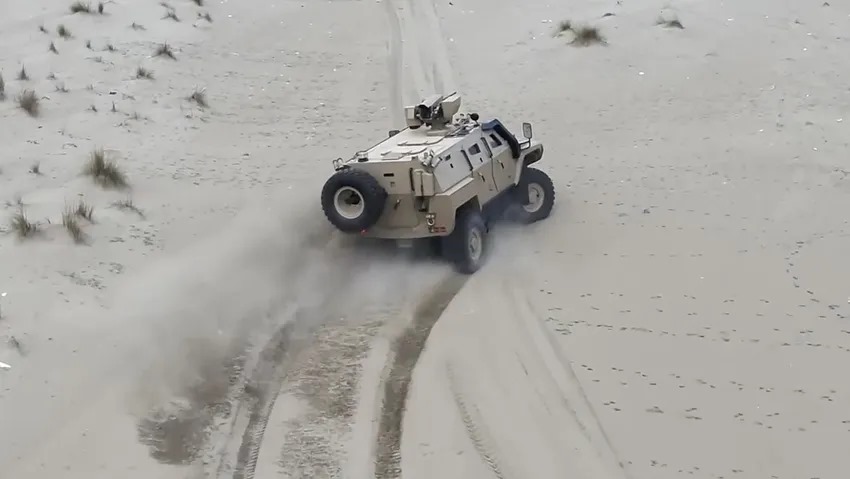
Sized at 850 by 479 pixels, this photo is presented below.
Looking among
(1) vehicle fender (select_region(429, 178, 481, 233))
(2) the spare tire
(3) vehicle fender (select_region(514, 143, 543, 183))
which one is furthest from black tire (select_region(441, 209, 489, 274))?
(3) vehicle fender (select_region(514, 143, 543, 183))

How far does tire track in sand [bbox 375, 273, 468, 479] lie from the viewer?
8125 mm

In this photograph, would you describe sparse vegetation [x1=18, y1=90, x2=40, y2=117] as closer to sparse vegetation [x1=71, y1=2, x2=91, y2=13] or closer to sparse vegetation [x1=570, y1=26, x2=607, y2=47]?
sparse vegetation [x1=71, y1=2, x2=91, y2=13]

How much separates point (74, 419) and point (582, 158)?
9.31 meters

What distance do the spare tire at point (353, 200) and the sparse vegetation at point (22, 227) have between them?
2.94 meters

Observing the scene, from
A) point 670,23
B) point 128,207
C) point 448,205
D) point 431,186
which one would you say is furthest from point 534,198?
point 670,23

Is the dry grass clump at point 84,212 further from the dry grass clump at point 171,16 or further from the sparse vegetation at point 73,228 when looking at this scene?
the dry grass clump at point 171,16

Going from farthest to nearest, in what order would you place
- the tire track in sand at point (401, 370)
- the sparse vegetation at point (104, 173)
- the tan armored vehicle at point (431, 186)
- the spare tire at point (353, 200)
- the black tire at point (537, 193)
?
the black tire at point (537, 193) < the sparse vegetation at point (104, 173) < the tan armored vehicle at point (431, 186) < the spare tire at point (353, 200) < the tire track in sand at point (401, 370)

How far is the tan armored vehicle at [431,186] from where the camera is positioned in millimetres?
11539

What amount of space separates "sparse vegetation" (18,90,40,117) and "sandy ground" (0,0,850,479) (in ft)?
0.36

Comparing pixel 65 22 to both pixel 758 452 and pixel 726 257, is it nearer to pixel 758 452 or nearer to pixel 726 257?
pixel 726 257

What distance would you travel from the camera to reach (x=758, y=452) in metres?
8.20

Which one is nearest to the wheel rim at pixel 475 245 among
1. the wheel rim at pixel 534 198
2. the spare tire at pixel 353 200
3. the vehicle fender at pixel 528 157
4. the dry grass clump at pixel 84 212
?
the spare tire at pixel 353 200

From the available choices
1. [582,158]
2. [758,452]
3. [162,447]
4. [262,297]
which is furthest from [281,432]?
[582,158]

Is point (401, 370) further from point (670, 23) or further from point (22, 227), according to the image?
point (670, 23)
